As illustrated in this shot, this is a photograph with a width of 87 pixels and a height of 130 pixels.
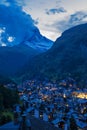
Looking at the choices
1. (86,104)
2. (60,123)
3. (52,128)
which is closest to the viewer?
(52,128)

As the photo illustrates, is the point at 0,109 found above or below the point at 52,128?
above

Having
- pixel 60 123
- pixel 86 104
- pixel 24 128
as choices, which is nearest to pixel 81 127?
pixel 60 123

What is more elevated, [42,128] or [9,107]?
[9,107]

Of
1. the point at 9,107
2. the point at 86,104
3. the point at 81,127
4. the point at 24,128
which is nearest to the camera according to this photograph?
the point at 24,128

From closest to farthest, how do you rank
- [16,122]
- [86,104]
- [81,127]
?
[16,122] < [81,127] < [86,104]

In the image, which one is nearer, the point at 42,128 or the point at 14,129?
the point at 14,129

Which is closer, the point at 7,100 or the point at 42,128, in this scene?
the point at 42,128

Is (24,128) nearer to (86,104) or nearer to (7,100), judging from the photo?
(7,100)

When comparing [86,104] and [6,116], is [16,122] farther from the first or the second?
[86,104]

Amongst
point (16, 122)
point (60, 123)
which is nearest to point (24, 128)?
point (16, 122)

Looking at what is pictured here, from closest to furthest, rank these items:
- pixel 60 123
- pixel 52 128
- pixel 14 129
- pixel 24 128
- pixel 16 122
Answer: pixel 24 128 < pixel 14 129 < pixel 16 122 < pixel 52 128 < pixel 60 123
